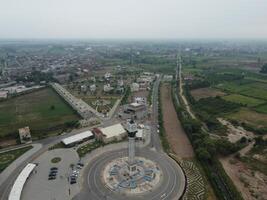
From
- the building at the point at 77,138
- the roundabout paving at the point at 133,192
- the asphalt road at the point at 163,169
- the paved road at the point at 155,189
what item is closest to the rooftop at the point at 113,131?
the building at the point at 77,138

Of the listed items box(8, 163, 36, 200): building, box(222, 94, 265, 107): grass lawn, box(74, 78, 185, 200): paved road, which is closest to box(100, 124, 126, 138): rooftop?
box(74, 78, 185, 200): paved road

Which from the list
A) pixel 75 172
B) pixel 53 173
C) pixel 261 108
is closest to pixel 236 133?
pixel 261 108

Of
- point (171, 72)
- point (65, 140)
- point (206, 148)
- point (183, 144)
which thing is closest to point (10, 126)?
point (65, 140)

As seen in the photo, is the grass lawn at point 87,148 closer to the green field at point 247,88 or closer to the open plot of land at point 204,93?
the open plot of land at point 204,93

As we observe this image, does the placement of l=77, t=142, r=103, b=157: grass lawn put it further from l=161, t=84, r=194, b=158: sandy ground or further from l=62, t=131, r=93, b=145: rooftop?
l=161, t=84, r=194, b=158: sandy ground

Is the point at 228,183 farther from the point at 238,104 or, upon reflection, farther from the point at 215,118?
the point at 238,104

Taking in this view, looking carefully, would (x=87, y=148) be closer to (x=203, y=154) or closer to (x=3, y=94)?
(x=203, y=154)

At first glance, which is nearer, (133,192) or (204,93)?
(133,192)

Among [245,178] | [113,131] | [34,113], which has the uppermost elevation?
[113,131]
